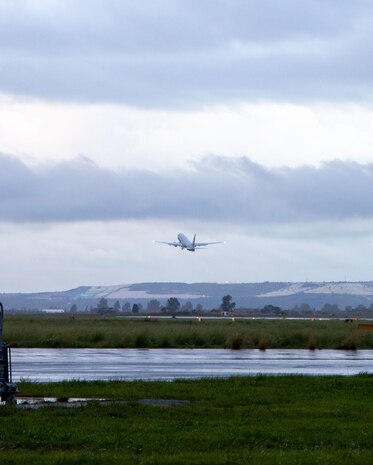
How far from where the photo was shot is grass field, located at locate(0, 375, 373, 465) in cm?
1742

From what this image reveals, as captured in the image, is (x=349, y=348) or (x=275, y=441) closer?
(x=275, y=441)

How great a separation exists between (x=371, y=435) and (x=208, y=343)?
→ 40702mm

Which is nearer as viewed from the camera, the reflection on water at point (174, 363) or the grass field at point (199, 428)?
the grass field at point (199, 428)

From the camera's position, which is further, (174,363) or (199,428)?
(174,363)

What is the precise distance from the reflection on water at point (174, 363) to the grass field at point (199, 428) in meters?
6.74

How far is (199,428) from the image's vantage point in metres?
20.6

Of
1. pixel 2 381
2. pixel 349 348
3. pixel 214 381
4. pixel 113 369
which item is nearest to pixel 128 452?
pixel 2 381

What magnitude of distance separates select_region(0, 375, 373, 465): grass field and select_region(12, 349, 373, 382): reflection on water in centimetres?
674

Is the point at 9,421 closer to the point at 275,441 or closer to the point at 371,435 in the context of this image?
the point at 275,441

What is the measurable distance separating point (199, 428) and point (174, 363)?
22085 mm

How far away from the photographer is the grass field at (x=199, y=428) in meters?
17.4

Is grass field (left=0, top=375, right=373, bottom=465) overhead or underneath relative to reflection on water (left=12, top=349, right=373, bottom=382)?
underneath

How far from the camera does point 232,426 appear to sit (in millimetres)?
20969

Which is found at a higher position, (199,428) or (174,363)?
(174,363)
